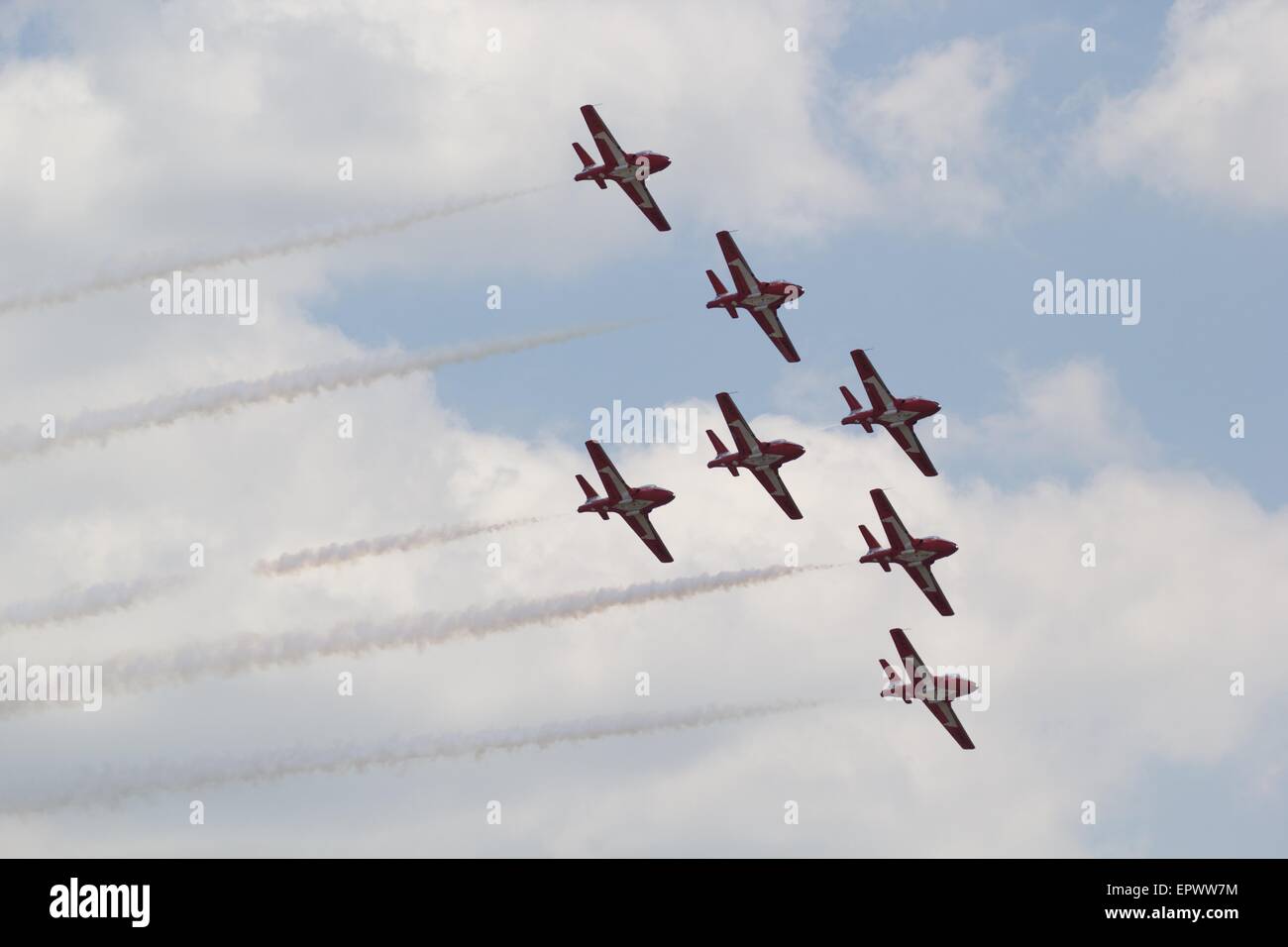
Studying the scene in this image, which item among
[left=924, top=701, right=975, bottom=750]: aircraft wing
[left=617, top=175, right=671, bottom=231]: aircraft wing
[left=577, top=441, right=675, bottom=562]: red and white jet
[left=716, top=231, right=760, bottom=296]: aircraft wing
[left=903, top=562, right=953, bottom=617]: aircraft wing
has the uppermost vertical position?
[left=617, top=175, right=671, bottom=231]: aircraft wing

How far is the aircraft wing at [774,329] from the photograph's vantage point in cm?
14438

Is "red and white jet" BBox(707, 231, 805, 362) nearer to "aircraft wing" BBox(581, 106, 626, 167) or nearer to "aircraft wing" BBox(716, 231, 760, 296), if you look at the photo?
"aircraft wing" BBox(716, 231, 760, 296)

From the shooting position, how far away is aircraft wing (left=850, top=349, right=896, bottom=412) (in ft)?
470

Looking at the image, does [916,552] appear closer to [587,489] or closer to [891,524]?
[891,524]

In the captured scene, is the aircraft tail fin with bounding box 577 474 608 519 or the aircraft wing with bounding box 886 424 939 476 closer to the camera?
the aircraft tail fin with bounding box 577 474 608 519

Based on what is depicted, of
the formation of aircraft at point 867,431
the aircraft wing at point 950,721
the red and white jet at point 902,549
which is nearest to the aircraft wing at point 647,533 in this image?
the formation of aircraft at point 867,431

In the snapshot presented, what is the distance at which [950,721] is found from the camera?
14650cm

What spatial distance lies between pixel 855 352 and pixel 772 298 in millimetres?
5956

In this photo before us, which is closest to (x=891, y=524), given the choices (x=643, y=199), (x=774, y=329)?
(x=774, y=329)

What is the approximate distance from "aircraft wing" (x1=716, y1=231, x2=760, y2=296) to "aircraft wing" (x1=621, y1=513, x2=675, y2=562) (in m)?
15.1

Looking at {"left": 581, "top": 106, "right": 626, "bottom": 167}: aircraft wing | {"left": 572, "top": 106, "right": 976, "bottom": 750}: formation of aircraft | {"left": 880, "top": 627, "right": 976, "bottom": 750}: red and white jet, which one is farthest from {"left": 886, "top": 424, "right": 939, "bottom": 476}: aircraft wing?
{"left": 581, "top": 106, "right": 626, "bottom": 167}: aircraft wing

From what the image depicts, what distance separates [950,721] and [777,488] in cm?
1801

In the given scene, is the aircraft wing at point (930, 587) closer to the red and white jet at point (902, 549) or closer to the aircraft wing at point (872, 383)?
the red and white jet at point (902, 549)
